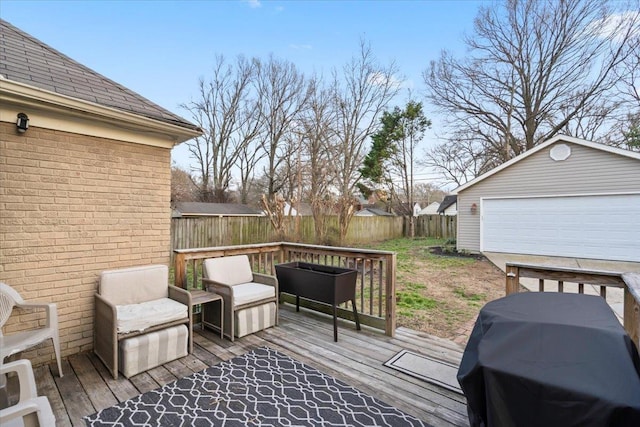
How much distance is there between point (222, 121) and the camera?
1980cm

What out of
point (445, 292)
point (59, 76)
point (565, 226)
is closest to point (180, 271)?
point (59, 76)

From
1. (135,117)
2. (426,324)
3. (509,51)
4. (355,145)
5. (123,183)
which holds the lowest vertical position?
(426,324)

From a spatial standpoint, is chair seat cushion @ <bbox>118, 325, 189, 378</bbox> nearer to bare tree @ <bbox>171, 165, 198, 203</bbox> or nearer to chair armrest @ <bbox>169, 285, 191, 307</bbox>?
chair armrest @ <bbox>169, 285, 191, 307</bbox>

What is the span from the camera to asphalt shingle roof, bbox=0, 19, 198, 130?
9.93ft

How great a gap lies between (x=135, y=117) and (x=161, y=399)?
9.06 ft

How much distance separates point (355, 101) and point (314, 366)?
49.9 feet

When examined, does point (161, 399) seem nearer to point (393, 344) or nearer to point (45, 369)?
point (45, 369)

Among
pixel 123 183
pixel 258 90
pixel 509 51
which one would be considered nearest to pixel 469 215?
pixel 509 51

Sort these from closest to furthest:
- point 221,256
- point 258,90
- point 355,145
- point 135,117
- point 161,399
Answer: point 161,399 → point 135,117 → point 221,256 → point 355,145 → point 258,90

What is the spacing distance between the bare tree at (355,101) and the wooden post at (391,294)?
1194 centimetres

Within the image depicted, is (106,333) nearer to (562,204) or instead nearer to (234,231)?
(234,231)

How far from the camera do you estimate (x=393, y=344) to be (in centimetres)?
348

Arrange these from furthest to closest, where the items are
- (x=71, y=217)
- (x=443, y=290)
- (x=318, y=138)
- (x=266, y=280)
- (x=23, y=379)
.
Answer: (x=318, y=138) → (x=443, y=290) → (x=266, y=280) → (x=71, y=217) → (x=23, y=379)

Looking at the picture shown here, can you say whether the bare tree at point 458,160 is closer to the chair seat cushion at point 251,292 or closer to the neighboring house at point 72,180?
the chair seat cushion at point 251,292
